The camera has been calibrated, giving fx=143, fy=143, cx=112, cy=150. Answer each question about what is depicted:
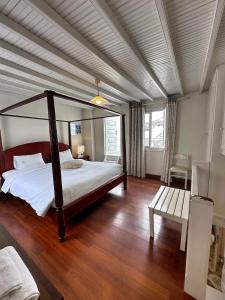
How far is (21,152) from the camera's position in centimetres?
344

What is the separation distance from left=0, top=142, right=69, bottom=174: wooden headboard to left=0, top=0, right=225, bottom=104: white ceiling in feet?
5.30

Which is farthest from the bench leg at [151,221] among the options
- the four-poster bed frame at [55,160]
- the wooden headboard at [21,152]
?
the wooden headboard at [21,152]

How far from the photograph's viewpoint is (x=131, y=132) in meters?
4.40

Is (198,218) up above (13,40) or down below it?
below

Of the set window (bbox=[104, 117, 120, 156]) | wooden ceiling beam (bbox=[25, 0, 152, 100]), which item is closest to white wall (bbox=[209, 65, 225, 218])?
wooden ceiling beam (bbox=[25, 0, 152, 100])

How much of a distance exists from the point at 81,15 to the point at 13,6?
530 mm

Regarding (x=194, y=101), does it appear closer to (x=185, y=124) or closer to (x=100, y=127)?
(x=185, y=124)

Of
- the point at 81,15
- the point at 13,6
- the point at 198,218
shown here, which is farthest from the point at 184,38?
the point at 198,218

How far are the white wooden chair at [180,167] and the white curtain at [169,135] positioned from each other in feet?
0.51

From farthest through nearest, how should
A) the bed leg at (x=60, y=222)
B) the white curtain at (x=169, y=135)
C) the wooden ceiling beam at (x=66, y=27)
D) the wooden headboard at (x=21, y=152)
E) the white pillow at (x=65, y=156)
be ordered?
the white pillow at (x=65, y=156) → the white curtain at (x=169, y=135) → the wooden headboard at (x=21, y=152) → the bed leg at (x=60, y=222) → the wooden ceiling beam at (x=66, y=27)

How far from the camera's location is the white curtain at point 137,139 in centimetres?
423

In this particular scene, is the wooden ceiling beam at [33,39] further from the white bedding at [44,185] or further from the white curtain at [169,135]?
the white curtain at [169,135]

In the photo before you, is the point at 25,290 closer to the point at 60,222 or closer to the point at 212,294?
the point at 60,222

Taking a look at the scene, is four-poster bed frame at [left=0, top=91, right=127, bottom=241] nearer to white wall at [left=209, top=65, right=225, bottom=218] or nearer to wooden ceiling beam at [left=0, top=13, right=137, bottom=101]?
wooden ceiling beam at [left=0, top=13, right=137, bottom=101]
